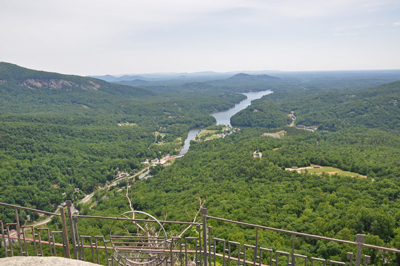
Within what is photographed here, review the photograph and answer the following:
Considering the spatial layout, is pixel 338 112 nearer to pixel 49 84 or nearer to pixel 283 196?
pixel 283 196

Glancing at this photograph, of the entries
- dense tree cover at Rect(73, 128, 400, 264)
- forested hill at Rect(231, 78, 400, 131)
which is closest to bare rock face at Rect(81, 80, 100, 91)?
forested hill at Rect(231, 78, 400, 131)

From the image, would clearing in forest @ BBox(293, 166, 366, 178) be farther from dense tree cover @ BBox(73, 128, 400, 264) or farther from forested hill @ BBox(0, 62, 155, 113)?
forested hill @ BBox(0, 62, 155, 113)

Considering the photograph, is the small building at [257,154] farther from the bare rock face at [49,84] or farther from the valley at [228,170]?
the bare rock face at [49,84]

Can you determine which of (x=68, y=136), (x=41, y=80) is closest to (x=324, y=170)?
(x=68, y=136)

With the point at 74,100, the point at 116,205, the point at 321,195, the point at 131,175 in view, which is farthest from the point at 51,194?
the point at 74,100

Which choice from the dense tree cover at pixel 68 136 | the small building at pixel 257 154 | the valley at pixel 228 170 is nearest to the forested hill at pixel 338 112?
the valley at pixel 228 170
